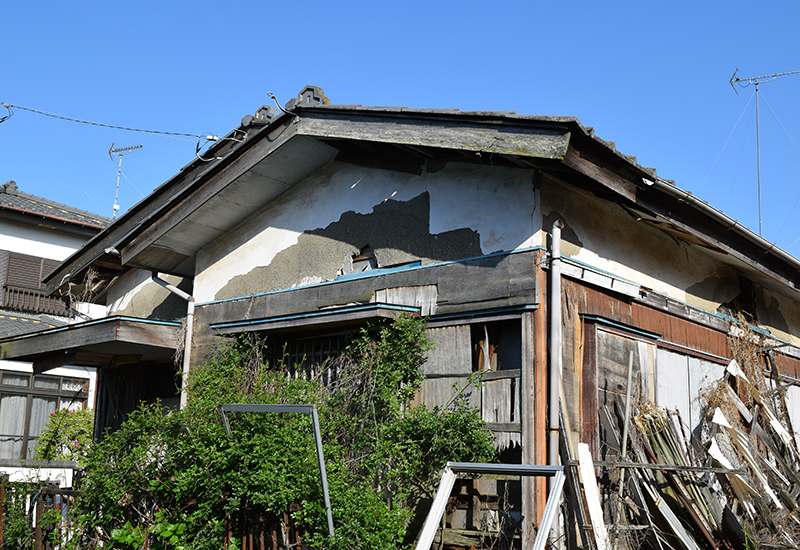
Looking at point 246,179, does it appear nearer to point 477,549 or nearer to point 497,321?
point 497,321

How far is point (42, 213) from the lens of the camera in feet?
73.0

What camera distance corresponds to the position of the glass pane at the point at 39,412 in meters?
20.4

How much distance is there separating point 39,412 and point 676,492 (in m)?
19.1

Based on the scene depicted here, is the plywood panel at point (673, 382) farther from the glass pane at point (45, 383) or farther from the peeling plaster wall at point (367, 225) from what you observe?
the glass pane at point (45, 383)

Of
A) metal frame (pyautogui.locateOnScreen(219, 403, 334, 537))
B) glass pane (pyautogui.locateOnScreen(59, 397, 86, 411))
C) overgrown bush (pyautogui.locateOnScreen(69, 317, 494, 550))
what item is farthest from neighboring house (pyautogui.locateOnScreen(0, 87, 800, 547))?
glass pane (pyautogui.locateOnScreen(59, 397, 86, 411))

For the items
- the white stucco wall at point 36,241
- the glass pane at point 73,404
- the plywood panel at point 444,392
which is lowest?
the glass pane at point 73,404

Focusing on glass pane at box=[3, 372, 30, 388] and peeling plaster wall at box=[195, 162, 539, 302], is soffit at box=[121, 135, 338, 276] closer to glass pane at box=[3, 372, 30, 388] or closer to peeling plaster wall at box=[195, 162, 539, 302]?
peeling plaster wall at box=[195, 162, 539, 302]

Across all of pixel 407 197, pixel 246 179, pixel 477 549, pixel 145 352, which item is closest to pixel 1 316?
pixel 145 352

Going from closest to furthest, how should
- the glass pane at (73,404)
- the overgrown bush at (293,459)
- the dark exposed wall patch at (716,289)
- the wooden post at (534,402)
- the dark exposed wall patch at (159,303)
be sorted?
the overgrown bush at (293,459) < the wooden post at (534,402) < the dark exposed wall patch at (716,289) < the dark exposed wall patch at (159,303) < the glass pane at (73,404)

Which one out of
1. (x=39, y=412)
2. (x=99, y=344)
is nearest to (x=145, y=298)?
(x=99, y=344)

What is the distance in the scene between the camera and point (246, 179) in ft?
29.5

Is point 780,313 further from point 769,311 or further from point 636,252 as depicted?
point 636,252

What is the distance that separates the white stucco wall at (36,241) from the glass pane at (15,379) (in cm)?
416

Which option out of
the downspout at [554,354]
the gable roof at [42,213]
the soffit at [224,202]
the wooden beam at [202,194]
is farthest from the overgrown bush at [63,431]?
the downspout at [554,354]
